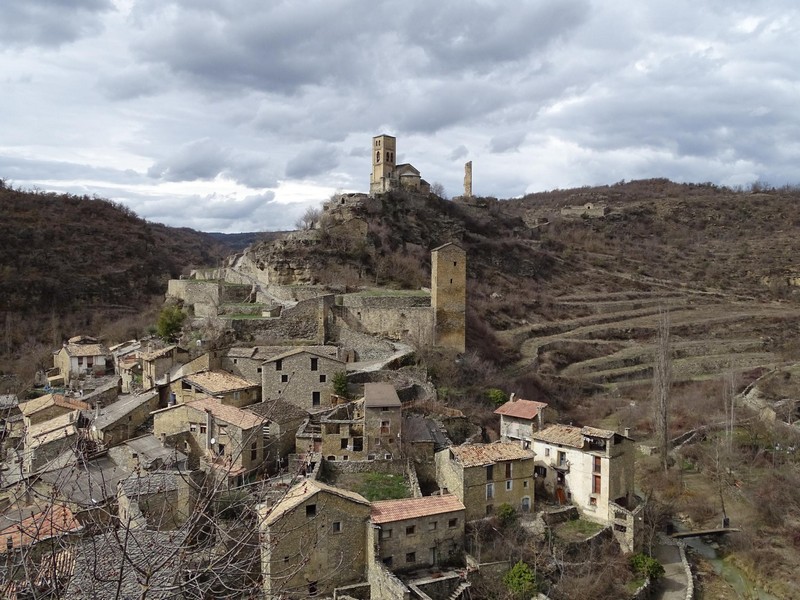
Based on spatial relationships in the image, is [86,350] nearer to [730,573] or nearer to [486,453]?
[486,453]

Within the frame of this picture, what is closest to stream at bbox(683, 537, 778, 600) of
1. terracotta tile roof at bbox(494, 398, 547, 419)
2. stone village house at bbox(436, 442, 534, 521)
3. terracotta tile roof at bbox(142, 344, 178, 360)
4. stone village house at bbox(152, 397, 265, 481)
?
terracotta tile roof at bbox(494, 398, 547, 419)

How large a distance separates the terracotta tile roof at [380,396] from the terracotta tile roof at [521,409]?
15.6 ft

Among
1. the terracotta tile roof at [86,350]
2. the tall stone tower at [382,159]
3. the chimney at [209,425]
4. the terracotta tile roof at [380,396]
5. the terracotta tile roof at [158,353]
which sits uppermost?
the tall stone tower at [382,159]

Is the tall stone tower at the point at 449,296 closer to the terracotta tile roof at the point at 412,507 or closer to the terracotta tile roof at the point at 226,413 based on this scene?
the terracotta tile roof at the point at 226,413

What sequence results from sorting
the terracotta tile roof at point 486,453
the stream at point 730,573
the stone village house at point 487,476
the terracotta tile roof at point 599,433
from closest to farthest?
the stone village house at point 487,476 < the terracotta tile roof at point 486,453 < the stream at point 730,573 < the terracotta tile roof at point 599,433

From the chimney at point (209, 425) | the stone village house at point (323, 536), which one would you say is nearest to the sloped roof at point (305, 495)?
the stone village house at point (323, 536)

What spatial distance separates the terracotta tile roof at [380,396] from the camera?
18.2 m

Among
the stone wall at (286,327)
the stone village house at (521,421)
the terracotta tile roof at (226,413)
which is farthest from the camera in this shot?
the stone wall at (286,327)

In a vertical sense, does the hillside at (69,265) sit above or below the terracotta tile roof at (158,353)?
above

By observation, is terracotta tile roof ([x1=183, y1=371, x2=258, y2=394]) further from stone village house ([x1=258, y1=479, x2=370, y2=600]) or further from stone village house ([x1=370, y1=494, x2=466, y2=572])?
stone village house ([x1=370, y1=494, x2=466, y2=572])

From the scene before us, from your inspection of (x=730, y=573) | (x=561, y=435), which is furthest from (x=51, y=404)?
(x=730, y=573)

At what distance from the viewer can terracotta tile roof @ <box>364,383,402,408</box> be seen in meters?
18.2

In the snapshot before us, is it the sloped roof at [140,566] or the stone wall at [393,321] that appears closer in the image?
the sloped roof at [140,566]

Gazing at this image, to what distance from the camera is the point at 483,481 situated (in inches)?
662
